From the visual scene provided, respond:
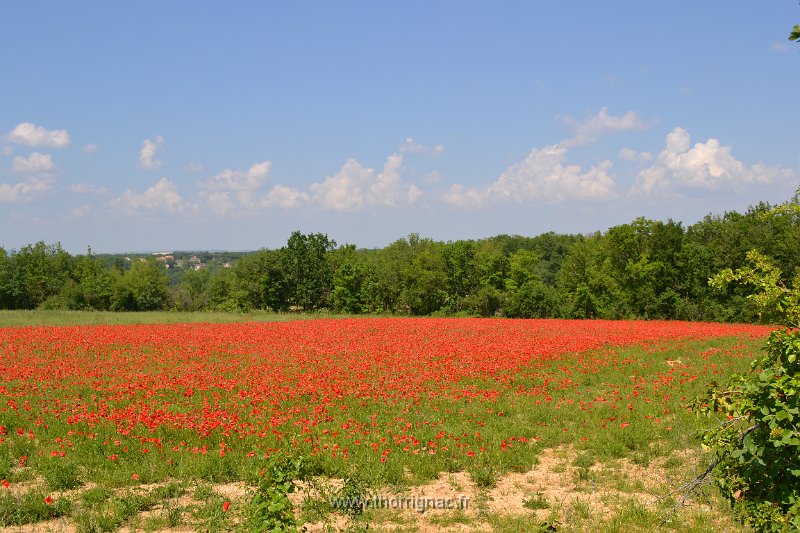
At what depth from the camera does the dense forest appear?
45781 millimetres

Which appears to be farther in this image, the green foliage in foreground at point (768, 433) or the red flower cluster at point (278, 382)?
the red flower cluster at point (278, 382)

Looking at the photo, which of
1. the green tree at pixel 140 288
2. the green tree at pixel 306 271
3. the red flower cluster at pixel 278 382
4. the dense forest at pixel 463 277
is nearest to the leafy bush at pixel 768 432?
the red flower cluster at pixel 278 382

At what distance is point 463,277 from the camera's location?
62.3m

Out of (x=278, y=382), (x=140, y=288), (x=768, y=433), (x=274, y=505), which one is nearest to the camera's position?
(x=768, y=433)

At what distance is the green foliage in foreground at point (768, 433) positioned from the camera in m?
3.93

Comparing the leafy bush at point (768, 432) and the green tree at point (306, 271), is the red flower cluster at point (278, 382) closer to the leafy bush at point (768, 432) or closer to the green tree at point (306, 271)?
the leafy bush at point (768, 432)

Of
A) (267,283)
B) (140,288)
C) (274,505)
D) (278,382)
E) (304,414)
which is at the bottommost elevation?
(304,414)

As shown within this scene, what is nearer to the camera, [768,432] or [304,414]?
[768,432]

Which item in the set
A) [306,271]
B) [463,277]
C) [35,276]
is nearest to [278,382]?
[463,277]

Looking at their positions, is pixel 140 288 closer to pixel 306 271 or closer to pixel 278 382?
pixel 306 271

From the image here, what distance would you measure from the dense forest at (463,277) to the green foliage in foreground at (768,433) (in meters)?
35.8

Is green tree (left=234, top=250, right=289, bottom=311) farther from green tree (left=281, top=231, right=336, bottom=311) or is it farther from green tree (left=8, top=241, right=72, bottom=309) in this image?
green tree (left=8, top=241, right=72, bottom=309)

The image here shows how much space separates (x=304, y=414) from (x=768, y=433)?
28.6 ft

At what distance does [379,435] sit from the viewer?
32.2ft
